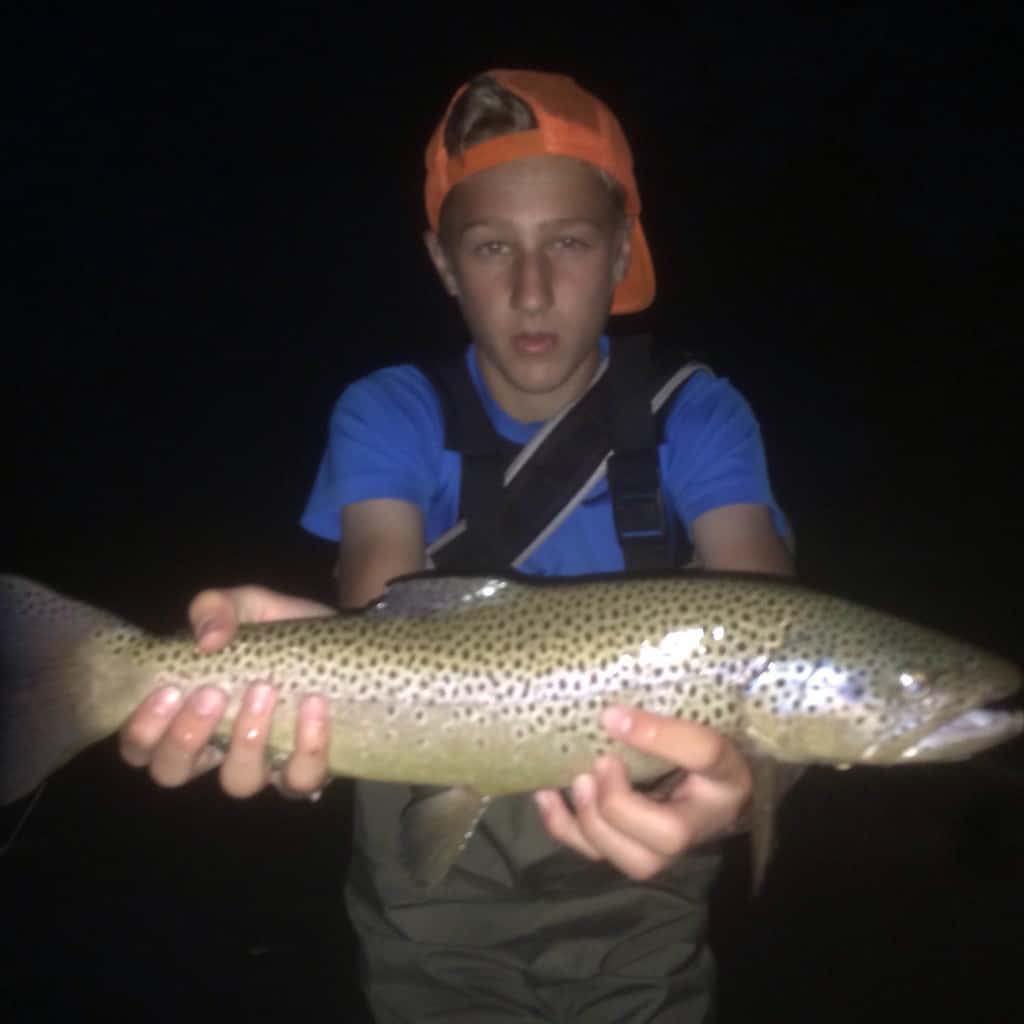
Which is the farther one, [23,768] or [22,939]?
[22,939]

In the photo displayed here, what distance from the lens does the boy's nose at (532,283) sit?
271cm

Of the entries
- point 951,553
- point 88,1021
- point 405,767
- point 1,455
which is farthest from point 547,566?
point 1,455

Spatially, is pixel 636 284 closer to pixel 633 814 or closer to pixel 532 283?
pixel 532 283

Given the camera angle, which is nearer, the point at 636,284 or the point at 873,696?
the point at 873,696

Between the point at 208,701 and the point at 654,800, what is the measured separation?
1146 mm

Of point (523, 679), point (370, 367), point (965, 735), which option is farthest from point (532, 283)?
point (370, 367)

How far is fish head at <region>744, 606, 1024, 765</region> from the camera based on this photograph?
77.9 inches

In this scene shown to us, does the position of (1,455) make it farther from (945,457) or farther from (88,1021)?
(945,457)

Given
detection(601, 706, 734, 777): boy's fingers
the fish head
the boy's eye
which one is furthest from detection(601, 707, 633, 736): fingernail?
the boy's eye

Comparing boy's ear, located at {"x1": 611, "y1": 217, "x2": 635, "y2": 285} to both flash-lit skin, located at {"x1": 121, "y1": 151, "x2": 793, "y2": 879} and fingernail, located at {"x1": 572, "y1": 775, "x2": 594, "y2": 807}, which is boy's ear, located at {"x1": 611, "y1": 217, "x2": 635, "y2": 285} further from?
fingernail, located at {"x1": 572, "y1": 775, "x2": 594, "y2": 807}

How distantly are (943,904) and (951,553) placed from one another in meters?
6.81

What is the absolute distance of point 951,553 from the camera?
9.68 metres

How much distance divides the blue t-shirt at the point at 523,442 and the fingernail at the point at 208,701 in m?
0.91

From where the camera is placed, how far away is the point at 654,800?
6.95ft
